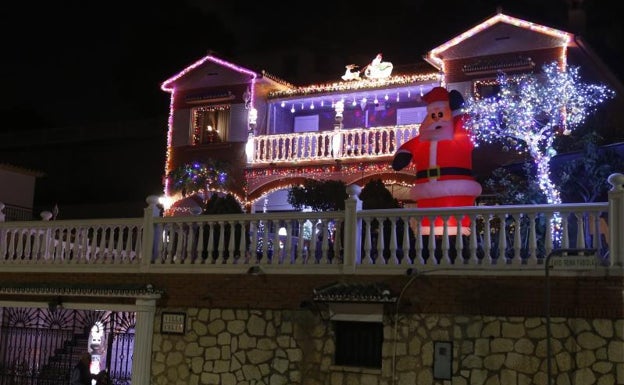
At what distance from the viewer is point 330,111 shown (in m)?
23.0

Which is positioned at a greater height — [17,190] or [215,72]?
[215,72]

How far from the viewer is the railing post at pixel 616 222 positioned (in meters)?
10.1

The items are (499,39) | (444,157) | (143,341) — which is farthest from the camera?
(499,39)

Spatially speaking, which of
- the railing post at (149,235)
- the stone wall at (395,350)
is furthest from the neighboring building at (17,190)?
the stone wall at (395,350)

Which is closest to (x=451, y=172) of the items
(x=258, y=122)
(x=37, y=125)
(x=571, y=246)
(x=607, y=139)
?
(x=571, y=246)

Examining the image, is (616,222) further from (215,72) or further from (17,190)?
(17,190)

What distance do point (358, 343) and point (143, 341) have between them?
3.87 meters

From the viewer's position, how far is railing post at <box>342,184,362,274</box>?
1189 cm

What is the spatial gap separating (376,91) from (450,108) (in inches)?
292

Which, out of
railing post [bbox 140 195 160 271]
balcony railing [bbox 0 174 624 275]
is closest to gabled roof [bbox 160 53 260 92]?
balcony railing [bbox 0 174 624 275]

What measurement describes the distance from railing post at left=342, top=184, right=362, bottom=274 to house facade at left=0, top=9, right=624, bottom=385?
2 centimetres

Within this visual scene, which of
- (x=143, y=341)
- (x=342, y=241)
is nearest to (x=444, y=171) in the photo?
(x=342, y=241)

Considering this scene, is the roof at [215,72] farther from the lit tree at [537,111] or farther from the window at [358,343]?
the window at [358,343]

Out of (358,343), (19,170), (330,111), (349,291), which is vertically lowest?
(358,343)
